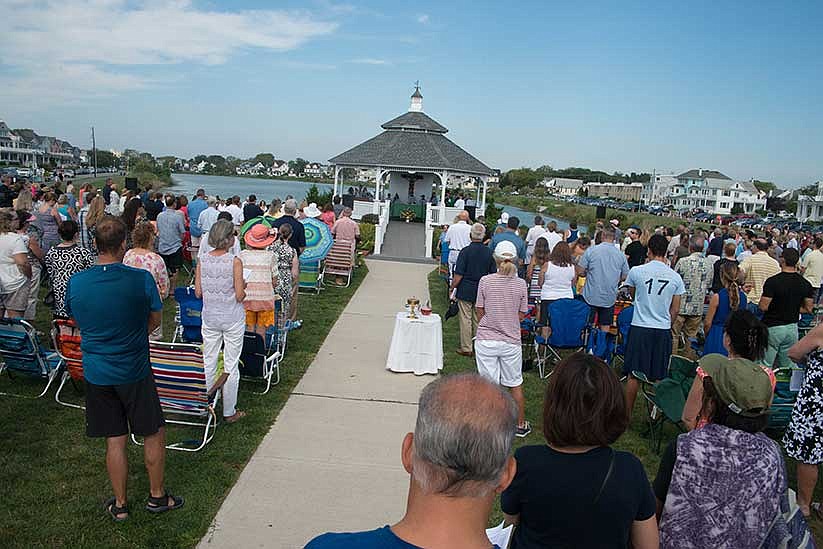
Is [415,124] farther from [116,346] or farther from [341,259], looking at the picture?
[116,346]

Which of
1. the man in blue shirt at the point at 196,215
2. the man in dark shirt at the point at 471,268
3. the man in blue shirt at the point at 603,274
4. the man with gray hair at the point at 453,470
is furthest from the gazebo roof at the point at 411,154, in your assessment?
the man with gray hair at the point at 453,470

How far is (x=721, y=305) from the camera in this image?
6.98m

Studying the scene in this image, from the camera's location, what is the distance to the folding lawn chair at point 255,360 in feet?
21.1

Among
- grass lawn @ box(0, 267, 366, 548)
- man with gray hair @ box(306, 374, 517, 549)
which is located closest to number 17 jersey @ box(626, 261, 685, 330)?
grass lawn @ box(0, 267, 366, 548)

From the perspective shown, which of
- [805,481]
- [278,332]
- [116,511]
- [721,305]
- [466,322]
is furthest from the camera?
[466,322]

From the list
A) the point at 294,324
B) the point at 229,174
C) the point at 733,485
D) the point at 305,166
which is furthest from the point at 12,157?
the point at 733,485

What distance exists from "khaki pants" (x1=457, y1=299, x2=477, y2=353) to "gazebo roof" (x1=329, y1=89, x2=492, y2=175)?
1567 centimetres

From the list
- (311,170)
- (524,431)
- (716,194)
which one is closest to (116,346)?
(524,431)

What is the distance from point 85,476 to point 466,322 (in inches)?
200

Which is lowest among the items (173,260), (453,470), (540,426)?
(540,426)

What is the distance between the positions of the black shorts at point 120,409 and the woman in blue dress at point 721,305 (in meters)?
5.78

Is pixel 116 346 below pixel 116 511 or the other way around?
the other way around

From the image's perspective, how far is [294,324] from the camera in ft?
30.8

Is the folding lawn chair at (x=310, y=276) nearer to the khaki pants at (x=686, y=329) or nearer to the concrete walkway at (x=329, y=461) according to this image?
the concrete walkway at (x=329, y=461)
